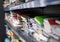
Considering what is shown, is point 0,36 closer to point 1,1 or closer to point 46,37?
point 1,1

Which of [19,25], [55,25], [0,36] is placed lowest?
[0,36]

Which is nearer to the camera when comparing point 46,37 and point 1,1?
point 46,37

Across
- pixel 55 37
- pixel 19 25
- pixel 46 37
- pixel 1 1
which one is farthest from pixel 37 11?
pixel 1 1

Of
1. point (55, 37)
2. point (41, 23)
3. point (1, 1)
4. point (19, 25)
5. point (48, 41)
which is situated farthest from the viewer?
point (1, 1)

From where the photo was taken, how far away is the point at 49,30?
99cm

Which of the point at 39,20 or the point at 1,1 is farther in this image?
the point at 1,1

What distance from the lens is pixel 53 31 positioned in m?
0.95

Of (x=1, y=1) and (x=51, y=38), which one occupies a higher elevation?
(x=1, y=1)

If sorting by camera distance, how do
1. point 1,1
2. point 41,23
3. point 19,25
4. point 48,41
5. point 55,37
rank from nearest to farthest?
1. point 55,37
2. point 48,41
3. point 41,23
4. point 19,25
5. point 1,1

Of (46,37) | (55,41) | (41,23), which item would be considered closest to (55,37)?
(55,41)

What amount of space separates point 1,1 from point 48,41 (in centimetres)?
298

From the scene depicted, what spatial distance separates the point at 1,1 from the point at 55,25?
3.01m

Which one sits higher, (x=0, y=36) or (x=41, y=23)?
(x=41, y=23)

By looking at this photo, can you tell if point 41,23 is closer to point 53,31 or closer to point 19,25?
point 53,31
